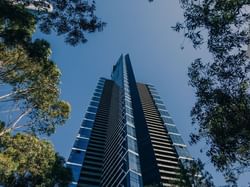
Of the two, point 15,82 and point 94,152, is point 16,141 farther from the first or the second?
point 94,152

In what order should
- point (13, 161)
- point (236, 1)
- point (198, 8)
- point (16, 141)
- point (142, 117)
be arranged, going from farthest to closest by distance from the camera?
point (142, 117) < point (16, 141) < point (13, 161) < point (198, 8) < point (236, 1)

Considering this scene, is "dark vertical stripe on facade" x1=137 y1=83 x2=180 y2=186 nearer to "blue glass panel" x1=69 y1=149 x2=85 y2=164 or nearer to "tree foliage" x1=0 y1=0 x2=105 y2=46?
"blue glass panel" x1=69 y1=149 x2=85 y2=164

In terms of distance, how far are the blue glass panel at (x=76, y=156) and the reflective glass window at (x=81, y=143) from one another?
2.94 meters

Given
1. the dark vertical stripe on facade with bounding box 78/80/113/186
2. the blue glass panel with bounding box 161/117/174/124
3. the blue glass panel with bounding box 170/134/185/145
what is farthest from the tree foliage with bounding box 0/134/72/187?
the blue glass panel with bounding box 161/117/174/124

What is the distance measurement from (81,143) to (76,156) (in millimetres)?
7815

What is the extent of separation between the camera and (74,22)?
1677 cm

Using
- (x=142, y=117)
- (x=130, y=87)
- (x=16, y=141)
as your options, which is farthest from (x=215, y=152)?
(x=130, y=87)

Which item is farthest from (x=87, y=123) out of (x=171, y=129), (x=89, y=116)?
(x=171, y=129)

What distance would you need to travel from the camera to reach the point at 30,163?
62.8 ft

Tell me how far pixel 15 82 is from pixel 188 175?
40.2ft

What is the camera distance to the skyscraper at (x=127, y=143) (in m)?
71.5

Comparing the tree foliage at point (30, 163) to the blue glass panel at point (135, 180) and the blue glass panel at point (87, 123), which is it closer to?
the blue glass panel at point (135, 180)

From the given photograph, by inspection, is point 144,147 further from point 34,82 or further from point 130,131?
point 34,82

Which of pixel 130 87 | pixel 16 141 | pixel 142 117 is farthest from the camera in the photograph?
pixel 130 87
